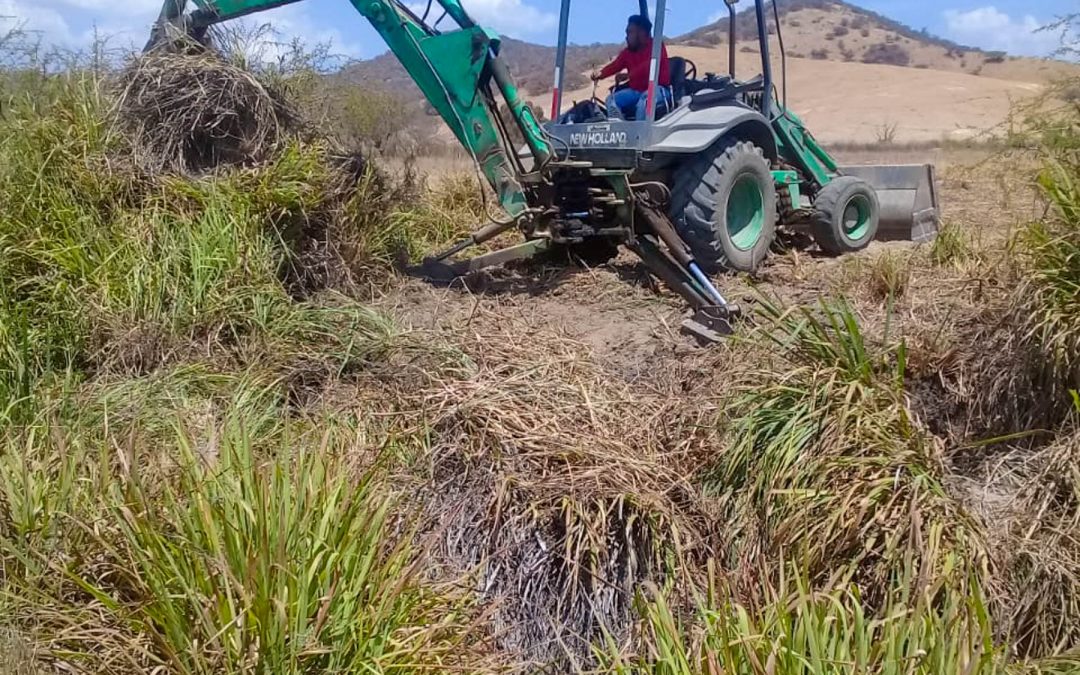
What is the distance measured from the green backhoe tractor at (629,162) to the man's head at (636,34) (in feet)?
0.90

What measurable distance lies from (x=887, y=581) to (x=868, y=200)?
5054 millimetres

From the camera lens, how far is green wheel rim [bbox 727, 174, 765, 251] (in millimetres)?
6762

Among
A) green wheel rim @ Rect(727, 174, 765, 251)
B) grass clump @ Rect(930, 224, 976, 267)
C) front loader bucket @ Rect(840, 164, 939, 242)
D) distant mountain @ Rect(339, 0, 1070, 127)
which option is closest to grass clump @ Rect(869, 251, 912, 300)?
grass clump @ Rect(930, 224, 976, 267)

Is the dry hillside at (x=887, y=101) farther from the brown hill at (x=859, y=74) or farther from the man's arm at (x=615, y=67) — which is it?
the man's arm at (x=615, y=67)

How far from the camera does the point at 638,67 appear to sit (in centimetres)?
705

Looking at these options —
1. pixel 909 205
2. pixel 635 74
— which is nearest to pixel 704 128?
pixel 635 74

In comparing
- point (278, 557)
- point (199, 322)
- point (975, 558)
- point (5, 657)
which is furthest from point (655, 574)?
point (199, 322)

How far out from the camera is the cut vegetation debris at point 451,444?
2.76 meters

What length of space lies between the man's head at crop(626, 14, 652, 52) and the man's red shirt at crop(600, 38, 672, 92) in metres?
0.03

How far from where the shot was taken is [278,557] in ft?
8.80

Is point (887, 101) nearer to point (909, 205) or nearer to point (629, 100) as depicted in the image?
point (909, 205)

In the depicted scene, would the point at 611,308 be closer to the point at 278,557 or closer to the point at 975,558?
the point at 975,558

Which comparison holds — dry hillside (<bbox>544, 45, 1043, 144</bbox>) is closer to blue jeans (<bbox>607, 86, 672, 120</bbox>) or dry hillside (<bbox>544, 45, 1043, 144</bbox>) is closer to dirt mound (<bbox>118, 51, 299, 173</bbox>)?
blue jeans (<bbox>607, 86, 672, 120</bbox>)

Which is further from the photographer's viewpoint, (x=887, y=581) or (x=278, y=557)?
(x=887, y=581)
